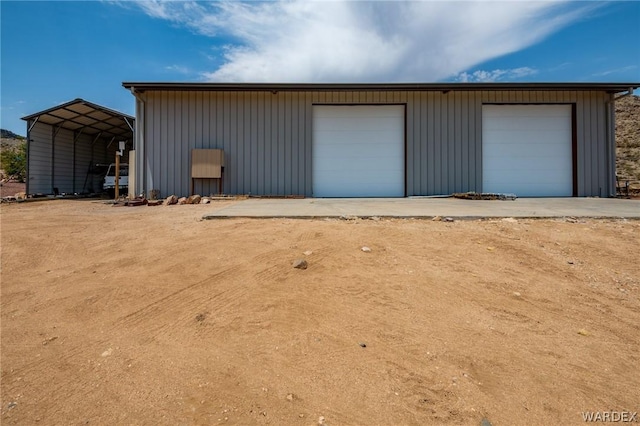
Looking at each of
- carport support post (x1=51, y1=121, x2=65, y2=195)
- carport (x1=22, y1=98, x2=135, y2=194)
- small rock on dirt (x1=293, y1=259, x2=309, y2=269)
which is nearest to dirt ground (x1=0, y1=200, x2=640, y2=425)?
small rock on dirt (x1=293, y1=259, x2=309, y2=269)

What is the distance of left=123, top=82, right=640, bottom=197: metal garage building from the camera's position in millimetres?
10812

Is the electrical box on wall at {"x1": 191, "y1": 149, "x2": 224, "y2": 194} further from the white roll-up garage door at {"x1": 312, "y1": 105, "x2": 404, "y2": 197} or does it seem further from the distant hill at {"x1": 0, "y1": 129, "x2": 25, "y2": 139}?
the distant hill at {"x1": 0, "y1": 129, "x2": 25, "y2": 139}

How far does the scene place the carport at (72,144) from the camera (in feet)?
43.9

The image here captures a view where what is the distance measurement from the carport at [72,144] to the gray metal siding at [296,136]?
3.36 meters

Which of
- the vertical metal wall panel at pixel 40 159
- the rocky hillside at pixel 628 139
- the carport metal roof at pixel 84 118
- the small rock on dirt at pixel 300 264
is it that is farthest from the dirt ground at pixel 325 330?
the rocky hillside at pixel 628 139

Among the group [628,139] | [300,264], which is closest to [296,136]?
[300,264]

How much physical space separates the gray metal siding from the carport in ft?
11.0

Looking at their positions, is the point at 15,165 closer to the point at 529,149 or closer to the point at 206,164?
the point at 206,164

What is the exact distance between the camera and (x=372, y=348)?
7.23ft

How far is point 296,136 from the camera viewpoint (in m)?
10.9

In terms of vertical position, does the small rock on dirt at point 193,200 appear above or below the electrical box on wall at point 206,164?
below

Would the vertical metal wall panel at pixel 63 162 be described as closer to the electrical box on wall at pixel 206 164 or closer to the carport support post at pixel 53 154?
the carport support post at pixel 53 154

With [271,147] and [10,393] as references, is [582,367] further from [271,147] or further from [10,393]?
[271,147]

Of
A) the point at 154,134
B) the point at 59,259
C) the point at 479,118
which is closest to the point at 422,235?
the point at 59,259
